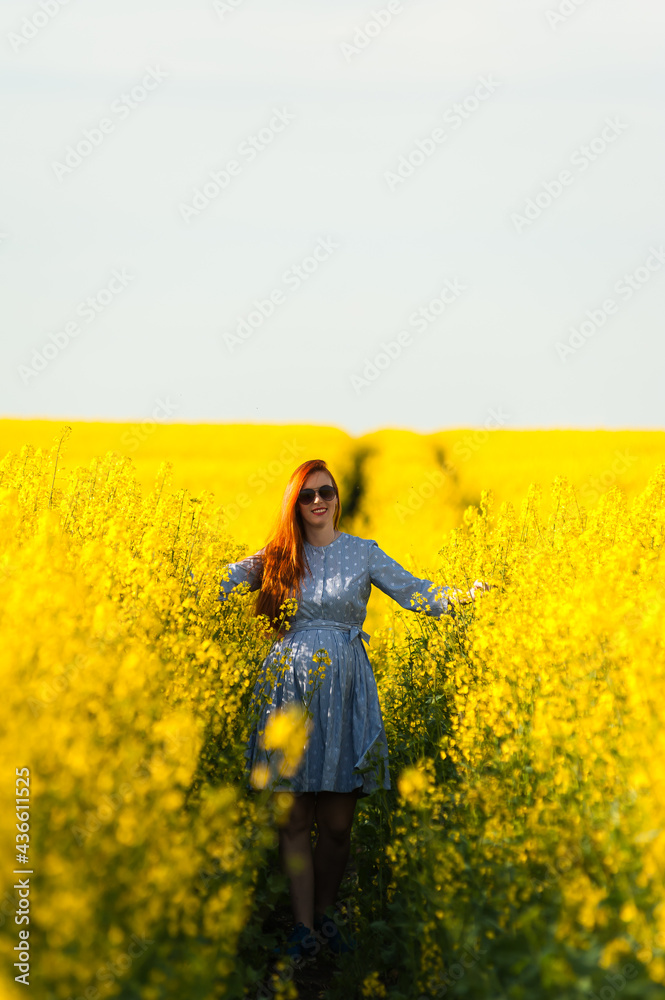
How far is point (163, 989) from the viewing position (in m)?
1.96

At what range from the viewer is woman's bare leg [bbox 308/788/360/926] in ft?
13.2

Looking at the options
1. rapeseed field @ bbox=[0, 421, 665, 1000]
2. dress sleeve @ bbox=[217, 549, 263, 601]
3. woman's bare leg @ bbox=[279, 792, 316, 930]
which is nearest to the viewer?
rapeseed field @ bbox=[0, 421, 665, 1000]

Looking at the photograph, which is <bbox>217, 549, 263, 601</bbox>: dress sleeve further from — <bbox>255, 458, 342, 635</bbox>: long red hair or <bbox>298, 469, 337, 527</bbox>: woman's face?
<bbox>298, 469, 337, 527</bbox>: woman's face

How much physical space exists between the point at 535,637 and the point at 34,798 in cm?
230

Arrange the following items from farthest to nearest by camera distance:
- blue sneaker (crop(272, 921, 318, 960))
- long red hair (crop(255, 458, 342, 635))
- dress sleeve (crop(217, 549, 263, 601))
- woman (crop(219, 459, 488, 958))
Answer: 1. dress sleeve (crop(217, 549, 263, 601))
2. long red hair (crop(255, 458, 342, 635))
3. woman (crop(219, 459, 488, 958))
4. blue sneaker (crop(272, 921, 318, 960))

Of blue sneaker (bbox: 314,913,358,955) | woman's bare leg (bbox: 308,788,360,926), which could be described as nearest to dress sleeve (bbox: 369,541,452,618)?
woman's bare leg (bbox: 308,788,360,926)

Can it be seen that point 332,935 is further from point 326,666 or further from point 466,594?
point 466,594

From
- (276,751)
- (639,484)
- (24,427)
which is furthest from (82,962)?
(24,427)

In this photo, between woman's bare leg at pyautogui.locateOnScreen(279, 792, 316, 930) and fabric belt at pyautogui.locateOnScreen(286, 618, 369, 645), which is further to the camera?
fabric belt at pyautogui.locateOnScreen(286, 618, 369, 645)

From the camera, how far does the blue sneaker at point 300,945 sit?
368cm

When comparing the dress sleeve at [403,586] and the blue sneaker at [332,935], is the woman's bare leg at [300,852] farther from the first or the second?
the dress sleeve at [403,586]

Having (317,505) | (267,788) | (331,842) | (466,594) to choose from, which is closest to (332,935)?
(331,842)

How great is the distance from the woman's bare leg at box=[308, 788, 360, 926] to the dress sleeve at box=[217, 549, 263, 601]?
1.05m

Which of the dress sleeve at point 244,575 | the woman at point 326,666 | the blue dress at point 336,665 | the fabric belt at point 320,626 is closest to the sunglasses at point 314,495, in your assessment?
the woman at point 326,666
